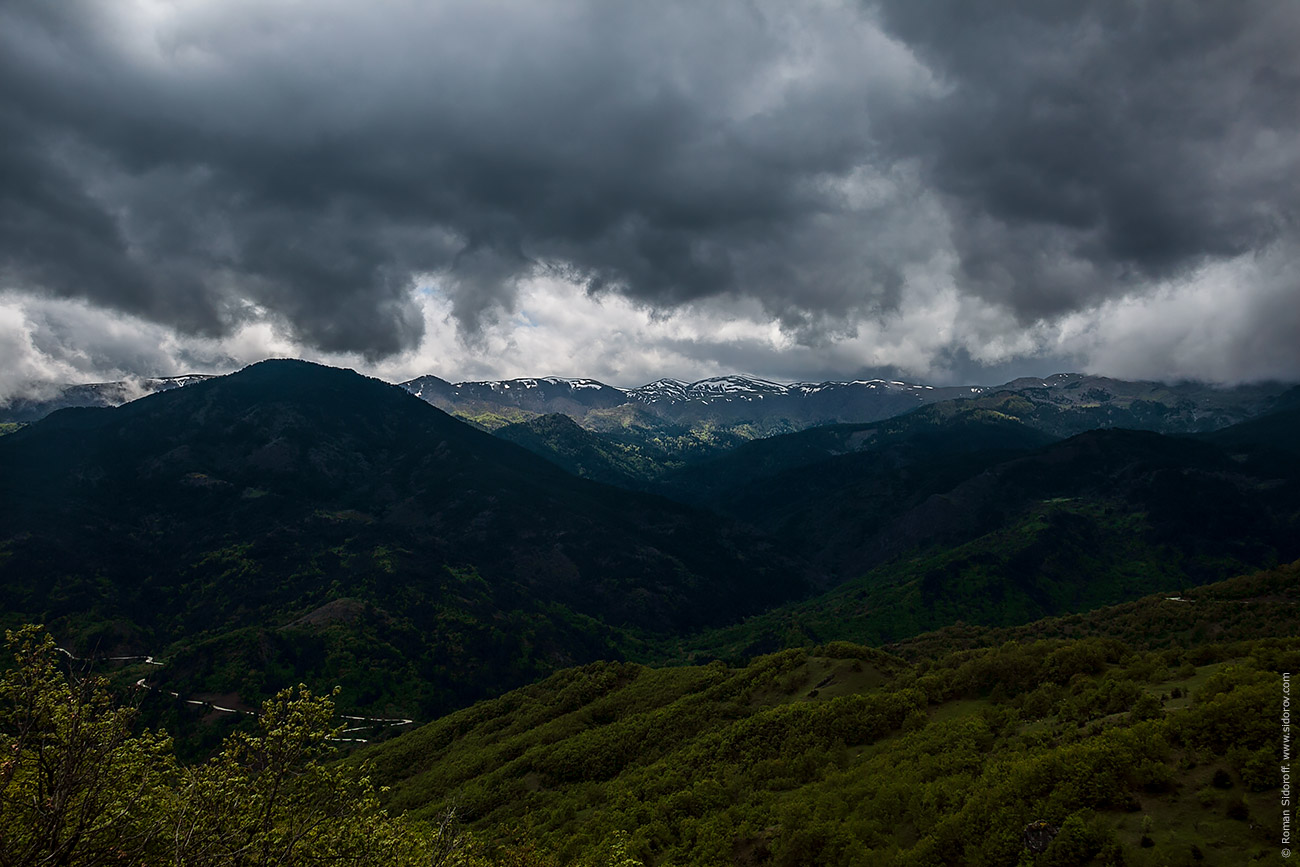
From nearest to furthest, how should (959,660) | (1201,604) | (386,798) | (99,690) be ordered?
(99,690)
(959,660)
(386,798)
(1201,604)

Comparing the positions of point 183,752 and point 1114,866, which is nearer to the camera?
point 1114,866

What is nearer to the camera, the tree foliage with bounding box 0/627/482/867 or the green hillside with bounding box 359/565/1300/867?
the tree foliage with bounding box 0/627/482/867

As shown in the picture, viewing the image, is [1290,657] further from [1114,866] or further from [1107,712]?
[1114,866]

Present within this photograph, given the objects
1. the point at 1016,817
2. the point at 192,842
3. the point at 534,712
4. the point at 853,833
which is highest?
the point at 192,842

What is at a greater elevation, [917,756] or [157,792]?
[157,792]

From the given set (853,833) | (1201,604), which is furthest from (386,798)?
(1201,604)

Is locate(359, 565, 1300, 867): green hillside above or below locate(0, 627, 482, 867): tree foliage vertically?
below

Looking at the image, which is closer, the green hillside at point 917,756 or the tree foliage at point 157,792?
the tree foliage at point 157,792

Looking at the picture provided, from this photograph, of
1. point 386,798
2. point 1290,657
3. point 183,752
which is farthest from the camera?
point 183,752

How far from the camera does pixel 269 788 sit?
102ft

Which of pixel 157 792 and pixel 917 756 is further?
pixel 917 756

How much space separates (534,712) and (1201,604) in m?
144

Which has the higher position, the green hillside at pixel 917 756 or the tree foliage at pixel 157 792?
the tree foliage at pixel 157 792

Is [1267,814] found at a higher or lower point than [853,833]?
higher
